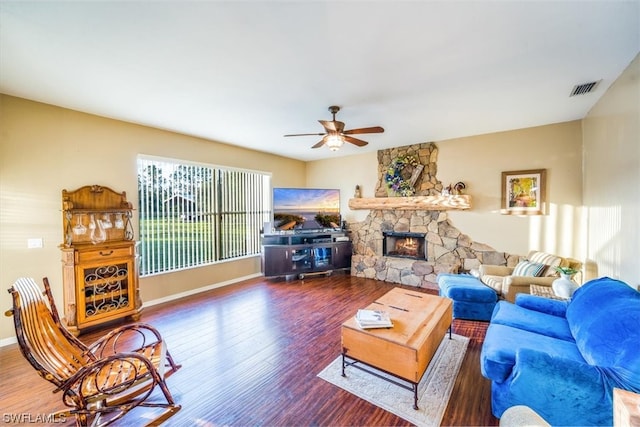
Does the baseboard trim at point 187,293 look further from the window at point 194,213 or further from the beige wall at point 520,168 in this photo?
the beige wall at point 520,168

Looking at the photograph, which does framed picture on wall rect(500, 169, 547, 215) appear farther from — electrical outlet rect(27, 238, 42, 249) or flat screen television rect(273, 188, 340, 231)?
electrical outlet rect(27, 238, 42, 249)

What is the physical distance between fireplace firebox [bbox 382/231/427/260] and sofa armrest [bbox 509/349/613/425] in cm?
349

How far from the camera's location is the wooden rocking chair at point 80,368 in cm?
155

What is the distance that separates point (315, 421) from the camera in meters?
1.81

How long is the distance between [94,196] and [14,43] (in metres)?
1.92

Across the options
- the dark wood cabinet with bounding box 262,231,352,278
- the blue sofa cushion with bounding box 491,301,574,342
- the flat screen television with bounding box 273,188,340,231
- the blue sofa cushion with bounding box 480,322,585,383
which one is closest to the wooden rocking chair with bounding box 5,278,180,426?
the blue sofa cushion with bounding box 480,322,585,383

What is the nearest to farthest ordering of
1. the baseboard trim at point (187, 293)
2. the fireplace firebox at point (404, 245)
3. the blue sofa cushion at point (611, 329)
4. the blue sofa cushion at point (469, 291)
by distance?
the blue sofa cushion at point (611, 329), the baseboard trim at point (187, 293), the blue sofa cushion at point (469, 291), the fireplace firebox at point (404, 245)

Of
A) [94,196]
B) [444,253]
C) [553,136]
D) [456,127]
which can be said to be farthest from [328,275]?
[553,136]

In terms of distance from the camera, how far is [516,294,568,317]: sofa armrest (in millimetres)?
2457

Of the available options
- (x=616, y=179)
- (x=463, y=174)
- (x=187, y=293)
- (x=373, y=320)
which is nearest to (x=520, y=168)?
Result: (x=463, y=174)

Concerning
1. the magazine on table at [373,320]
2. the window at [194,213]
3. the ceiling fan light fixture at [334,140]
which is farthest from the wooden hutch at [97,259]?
the magazine on table at [373,320]

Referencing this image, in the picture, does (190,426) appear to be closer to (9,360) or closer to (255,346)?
(255,346)

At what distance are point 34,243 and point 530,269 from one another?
618 centimetres

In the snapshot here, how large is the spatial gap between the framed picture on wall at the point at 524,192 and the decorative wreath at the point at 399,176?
1.52m
